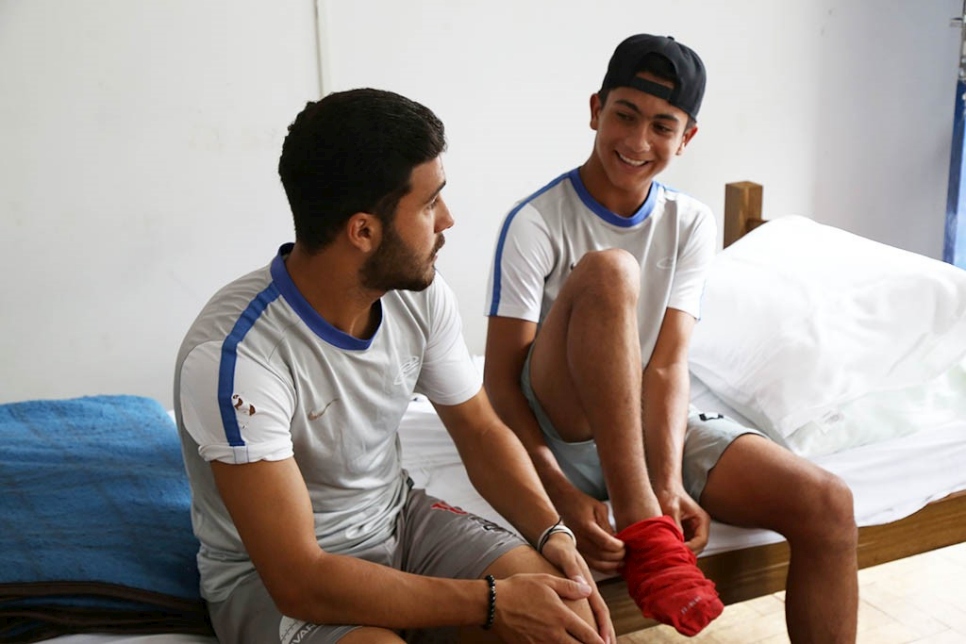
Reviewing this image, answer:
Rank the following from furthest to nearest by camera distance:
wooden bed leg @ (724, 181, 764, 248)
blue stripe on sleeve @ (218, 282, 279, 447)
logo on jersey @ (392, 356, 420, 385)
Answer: wooden bed leg @ (724, 181, 764, 248) < logo on jersey @ (392, 356, 420, 385) < blue stripe on sleeve @ (218, 282, 279, 447)

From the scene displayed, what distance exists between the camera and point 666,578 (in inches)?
58.6

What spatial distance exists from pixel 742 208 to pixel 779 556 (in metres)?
1.06

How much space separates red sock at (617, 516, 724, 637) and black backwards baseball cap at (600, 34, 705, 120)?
28.6 inches

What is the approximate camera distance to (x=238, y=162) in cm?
255

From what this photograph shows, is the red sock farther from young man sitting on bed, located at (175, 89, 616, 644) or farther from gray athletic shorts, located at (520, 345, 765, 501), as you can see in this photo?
gray athletic shorts, located at (520, 345, 765, 501)

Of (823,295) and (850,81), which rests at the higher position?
(850,81)

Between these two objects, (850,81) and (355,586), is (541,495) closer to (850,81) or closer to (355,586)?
(355,586)

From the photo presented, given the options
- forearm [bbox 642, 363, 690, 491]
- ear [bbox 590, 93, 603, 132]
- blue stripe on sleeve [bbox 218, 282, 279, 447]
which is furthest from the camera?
ear [bbox 590, 93, 603, 132]

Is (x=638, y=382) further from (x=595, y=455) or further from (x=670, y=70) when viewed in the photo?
(x=670, y=70)

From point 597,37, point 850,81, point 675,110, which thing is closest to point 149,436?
point 675,110

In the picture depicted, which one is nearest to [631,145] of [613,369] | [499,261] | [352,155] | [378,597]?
[499,261]

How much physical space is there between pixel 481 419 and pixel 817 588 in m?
0.59

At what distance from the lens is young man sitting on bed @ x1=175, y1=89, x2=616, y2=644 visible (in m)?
1.29

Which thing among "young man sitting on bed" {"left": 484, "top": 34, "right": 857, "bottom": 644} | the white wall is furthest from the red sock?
the white wall
